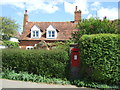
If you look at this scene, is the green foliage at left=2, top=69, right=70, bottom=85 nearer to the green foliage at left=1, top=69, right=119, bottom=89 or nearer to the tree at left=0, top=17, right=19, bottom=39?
the green foliage at left=1, top=69, right=119, bottom=89

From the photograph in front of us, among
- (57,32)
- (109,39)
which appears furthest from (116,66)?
(57,32)

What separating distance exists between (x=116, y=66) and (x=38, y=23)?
22531mm

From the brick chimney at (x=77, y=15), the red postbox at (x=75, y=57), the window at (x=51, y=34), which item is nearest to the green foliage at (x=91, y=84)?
the red postbox at (x=75, y=57)

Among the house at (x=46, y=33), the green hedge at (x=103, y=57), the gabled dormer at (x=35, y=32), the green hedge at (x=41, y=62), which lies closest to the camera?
the green hedge at (x=103, y=57)

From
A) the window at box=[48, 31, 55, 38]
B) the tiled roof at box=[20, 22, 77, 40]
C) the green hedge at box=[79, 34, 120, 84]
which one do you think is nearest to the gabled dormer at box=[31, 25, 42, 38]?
the tiled roof at box=[20, 22, 77, 40]

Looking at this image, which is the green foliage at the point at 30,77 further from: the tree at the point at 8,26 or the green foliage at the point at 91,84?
the tree at the point at 8,26

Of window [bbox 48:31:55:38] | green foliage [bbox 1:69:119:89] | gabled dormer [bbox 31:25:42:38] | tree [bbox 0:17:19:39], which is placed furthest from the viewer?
tree [bbox 0:17:19:39]

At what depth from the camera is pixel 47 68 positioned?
845cm

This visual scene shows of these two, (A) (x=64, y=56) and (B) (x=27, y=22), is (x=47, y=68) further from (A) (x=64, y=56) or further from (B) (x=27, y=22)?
(B) (x=27, y=22)

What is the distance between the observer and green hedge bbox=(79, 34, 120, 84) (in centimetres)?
730

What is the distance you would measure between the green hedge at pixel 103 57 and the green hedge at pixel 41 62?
1.45m

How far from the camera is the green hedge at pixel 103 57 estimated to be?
24.0 ft

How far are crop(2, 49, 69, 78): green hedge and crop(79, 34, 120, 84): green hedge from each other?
4.75 feet

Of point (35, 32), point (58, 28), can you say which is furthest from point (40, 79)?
point (58, 28)
